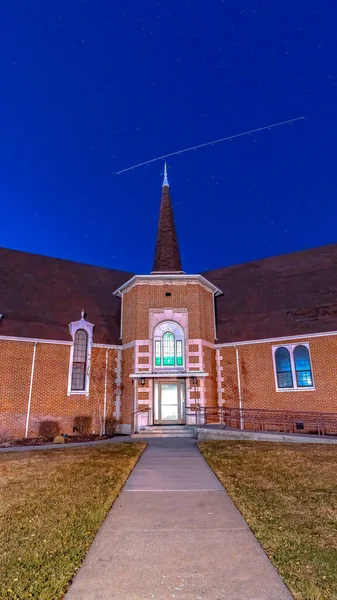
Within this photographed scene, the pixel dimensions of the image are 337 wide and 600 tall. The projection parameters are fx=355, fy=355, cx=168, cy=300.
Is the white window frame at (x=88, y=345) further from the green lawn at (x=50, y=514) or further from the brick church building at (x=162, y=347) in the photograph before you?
the green lawn at (x=50, y=514)

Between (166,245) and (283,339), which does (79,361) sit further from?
(283,339)

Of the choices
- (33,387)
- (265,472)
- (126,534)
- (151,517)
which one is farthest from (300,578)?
(33,387)

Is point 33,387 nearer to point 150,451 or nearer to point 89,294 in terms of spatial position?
point 89,294

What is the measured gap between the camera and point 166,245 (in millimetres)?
24406

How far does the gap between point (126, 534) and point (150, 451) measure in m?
7.94

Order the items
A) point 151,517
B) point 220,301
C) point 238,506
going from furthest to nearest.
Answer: point 220,301
point 238,506
point 151,517

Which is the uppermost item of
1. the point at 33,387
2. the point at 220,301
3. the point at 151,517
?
the point at 220,301

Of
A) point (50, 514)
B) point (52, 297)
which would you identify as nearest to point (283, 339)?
point (52, 297)

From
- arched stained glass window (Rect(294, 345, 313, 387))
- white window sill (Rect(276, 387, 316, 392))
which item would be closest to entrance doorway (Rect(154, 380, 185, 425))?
white window sill (Rect(276, 387, 316, 392))

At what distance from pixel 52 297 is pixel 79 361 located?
4.11 m

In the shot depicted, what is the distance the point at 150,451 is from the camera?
12305 mm

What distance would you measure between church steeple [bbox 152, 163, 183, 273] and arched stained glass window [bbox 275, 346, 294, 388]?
788 cm

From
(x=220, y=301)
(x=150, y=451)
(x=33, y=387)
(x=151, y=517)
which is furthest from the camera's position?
(x=220, y=301)

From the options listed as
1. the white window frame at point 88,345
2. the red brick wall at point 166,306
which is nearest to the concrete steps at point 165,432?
the white window frame at point 88,345
